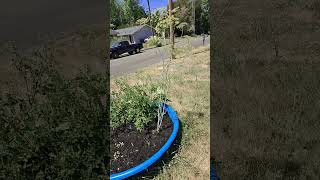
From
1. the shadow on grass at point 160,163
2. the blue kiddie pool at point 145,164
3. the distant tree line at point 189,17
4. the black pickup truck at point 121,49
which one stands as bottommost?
the shadow on grass at point 160,163

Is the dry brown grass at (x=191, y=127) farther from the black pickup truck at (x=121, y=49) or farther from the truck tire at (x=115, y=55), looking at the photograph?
the black pickup truck at (x=121, y=49)

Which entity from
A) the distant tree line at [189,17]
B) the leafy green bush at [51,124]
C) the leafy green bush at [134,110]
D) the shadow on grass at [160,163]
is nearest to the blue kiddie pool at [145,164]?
the shadow on grass at [160,163]

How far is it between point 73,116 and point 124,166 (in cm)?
80

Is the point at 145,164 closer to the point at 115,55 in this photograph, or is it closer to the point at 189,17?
the point at 115,55

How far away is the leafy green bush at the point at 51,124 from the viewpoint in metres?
2.99

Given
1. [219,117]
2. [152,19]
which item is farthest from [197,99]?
[152,19]

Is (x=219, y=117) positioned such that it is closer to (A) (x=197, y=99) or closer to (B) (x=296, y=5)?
(A) (x=197, y=99)

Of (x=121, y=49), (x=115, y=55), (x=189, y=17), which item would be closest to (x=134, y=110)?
(x=115, y=55)

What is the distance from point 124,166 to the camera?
3178 millimetres

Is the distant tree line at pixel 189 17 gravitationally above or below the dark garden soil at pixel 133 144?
above

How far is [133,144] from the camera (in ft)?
11.6

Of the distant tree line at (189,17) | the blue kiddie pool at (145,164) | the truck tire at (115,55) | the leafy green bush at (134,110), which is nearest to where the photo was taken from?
the blue kiddie pool at (145,164)

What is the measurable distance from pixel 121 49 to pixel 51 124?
20551 mm

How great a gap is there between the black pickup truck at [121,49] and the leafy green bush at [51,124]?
19.1m
